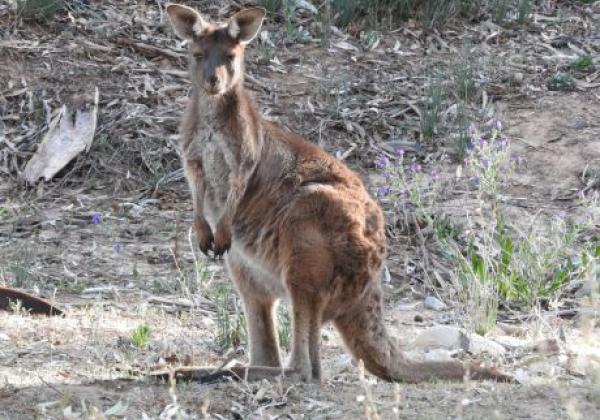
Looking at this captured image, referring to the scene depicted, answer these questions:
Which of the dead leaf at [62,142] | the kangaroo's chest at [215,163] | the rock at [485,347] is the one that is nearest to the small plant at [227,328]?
the kangaroo's chest at [215,163]

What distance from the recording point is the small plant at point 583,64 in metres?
10.3

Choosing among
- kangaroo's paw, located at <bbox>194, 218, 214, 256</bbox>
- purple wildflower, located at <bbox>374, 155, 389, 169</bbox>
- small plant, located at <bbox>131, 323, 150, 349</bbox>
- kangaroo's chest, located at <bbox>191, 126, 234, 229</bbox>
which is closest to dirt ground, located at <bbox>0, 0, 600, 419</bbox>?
small plant, located at <bbox>131, 323, 150, 349</bbox>

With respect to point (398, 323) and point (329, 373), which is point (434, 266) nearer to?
point (398, 323)

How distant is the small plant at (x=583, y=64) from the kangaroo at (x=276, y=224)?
4.74 meters

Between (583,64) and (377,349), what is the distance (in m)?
5.36

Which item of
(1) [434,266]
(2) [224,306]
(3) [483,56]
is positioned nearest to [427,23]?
(3) [483,56]

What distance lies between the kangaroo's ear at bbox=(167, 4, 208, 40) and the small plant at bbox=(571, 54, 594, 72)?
4970 millimetres

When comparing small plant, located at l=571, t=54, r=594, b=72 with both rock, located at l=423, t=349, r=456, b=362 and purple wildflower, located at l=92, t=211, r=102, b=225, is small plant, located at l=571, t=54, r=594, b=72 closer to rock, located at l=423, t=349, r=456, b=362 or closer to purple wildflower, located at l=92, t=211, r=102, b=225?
purple wildflower, located at l=92, t=211, r=102, b=225

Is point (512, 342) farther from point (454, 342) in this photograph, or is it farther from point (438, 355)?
point (438, 355)

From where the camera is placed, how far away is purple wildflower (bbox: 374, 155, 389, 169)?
8.41 metres

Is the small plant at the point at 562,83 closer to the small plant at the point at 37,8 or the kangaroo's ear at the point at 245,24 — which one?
the small plant at the point at 37,8

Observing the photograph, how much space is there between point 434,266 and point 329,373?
2.15m

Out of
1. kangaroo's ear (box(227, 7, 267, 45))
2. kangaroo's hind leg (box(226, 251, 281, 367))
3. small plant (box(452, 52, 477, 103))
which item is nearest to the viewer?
kangaroo's hind leg (box(226, 251, 281, 367))

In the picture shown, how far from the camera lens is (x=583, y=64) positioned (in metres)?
10.3
